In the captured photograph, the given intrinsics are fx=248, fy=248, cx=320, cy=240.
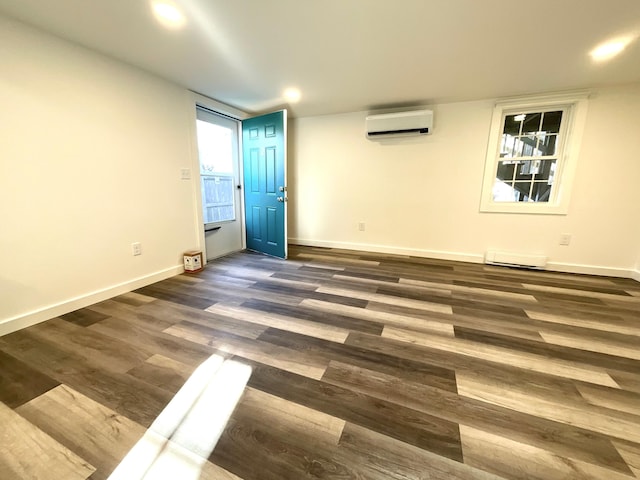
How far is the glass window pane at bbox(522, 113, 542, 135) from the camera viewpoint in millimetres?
3166

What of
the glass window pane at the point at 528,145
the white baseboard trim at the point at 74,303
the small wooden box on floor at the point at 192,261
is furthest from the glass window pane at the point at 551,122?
the white baseboard trim at the point at 74,303

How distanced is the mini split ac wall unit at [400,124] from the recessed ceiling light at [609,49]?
4.75ft

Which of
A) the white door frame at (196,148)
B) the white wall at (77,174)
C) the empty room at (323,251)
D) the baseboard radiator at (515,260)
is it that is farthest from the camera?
the baseboard radiator at (515,260)

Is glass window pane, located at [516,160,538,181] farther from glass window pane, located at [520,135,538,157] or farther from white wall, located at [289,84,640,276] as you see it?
white wall, located at [289,84,640,276]

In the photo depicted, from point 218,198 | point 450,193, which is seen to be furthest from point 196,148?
point 450,193

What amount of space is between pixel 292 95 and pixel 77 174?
2352 millimetres

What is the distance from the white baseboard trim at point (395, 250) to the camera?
3581mm

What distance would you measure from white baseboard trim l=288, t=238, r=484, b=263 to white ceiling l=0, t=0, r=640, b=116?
82.3 inches

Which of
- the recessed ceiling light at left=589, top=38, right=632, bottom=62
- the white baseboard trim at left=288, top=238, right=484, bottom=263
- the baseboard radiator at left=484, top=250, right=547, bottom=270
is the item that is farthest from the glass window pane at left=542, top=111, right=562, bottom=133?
the white baseboard trim at left=288, top=238, right=484, bottom=263

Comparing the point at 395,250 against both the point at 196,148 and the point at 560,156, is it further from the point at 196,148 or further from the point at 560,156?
the point at 196,148

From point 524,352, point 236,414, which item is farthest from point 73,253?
point 524,352

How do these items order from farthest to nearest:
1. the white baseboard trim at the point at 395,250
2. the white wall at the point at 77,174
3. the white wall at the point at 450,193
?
the white baseboard trim at the point at 395,250, the white wall at the point at 450,193, the white wall at the point at 77,174

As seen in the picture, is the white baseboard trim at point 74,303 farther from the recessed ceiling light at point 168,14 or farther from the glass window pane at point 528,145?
the glass window pane at point 528,145

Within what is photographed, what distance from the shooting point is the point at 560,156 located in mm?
3096
